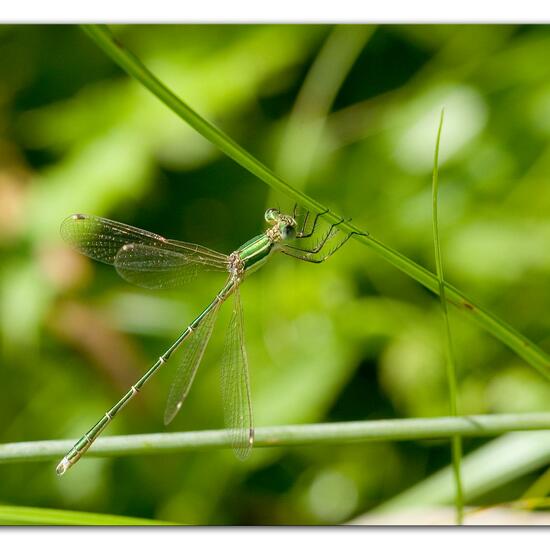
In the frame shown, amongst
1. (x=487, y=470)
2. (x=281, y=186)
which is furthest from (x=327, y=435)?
(x=487, y=470)

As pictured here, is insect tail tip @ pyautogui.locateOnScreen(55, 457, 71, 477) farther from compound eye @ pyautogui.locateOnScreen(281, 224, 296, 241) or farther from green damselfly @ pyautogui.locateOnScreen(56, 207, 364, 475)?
compound eye @ pyautogui.locateOnScreen(281, 224, 296, 241)

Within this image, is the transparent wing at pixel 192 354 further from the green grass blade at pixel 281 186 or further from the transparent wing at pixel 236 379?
the green grass blade at pixel 281 186

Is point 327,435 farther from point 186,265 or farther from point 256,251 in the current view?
point 186,265

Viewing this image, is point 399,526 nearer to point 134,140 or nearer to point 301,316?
point 301,316

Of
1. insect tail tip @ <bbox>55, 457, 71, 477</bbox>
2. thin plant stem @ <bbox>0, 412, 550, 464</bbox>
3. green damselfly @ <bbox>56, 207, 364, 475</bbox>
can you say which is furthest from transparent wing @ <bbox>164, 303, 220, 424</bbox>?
thin plant stem @ <bbox>0, 412, 550, 464</bbox>

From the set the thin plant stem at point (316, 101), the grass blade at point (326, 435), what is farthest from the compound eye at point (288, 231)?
the thin plant stem at point (316, 101)
